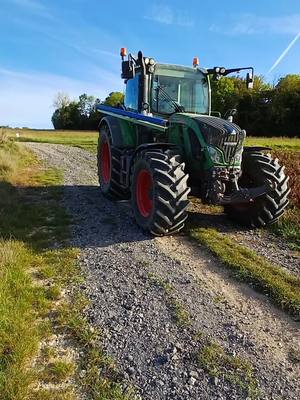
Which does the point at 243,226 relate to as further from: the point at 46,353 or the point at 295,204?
the point at 46,353

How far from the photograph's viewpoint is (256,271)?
5.24 meters

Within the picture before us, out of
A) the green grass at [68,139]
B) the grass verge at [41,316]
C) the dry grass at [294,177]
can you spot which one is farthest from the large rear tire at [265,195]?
the green grass at [68,139]

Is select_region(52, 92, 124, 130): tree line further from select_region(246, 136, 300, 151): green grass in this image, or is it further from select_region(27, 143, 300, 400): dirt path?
select_region(27, 143, 300, 400): dirt path

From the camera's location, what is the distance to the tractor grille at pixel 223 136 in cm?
657

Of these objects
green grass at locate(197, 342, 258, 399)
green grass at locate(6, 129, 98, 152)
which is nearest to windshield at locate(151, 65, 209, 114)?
green grass at locate(197, 342, 258, 399)

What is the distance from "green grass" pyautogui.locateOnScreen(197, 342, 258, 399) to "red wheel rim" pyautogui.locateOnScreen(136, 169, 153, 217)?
353 centimetres

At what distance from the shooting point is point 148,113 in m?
7.68

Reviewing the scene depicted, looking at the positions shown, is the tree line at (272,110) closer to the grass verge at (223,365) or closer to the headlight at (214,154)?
the headlight at (214,154)

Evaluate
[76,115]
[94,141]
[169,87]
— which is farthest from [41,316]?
[76,115]

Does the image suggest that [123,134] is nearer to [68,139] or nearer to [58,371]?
[58,371]

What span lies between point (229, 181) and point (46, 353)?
4.24 meters

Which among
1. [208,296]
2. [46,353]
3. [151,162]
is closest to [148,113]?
[151,162]

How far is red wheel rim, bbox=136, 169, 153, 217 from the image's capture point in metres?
6.96

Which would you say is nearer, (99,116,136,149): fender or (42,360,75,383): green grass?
(42,360,75,383): green grass
